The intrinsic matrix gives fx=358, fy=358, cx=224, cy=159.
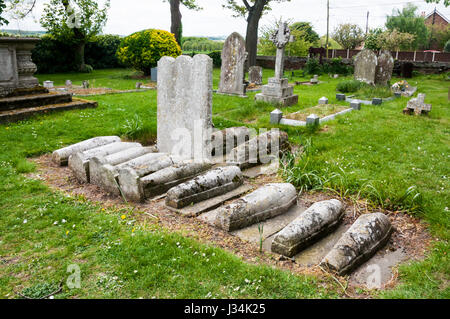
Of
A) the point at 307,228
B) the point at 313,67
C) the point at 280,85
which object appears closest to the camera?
the point at 307,228

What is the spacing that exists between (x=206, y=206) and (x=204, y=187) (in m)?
0.32

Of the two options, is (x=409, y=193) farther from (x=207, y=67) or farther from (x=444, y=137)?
(x=444, y=137)

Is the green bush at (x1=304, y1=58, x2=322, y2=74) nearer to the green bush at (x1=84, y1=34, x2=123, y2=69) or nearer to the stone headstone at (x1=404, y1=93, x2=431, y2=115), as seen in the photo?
the green bush at (x1=84, y1=34, x2=123, y2=69)

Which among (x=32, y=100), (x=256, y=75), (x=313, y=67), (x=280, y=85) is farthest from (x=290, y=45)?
(x=32, y=100)

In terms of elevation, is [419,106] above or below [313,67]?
below

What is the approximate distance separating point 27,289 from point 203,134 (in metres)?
3.51

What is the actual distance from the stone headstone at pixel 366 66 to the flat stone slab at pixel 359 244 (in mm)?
12912

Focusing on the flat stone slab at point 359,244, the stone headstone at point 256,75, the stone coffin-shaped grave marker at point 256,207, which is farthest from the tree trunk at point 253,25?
the flat stone slab at point 359,244

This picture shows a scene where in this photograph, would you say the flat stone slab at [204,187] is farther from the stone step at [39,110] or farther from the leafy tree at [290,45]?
the leafy tree at [290,45]

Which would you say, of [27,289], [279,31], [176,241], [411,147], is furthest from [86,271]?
[279,31]

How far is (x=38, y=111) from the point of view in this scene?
9.02m

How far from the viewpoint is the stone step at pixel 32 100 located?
8.84 meters

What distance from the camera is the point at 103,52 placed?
2389 cm

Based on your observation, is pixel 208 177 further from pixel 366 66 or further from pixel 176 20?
pixel 176 20
